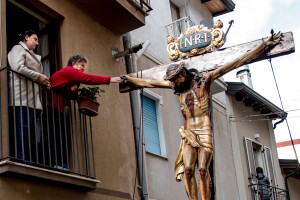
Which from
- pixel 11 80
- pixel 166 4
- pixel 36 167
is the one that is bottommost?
pixel 36 167

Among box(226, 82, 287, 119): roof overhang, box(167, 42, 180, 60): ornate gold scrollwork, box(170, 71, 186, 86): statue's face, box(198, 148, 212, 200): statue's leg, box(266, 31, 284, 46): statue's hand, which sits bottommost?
box(198, 148, 212, 200): statue's leg

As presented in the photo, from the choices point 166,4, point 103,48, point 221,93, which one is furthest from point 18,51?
point 221,93

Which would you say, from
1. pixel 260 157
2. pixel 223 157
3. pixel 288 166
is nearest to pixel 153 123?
pixel 223 157

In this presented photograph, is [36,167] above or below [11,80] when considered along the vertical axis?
below

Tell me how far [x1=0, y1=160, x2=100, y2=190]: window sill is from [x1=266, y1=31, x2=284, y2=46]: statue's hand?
3122 mm

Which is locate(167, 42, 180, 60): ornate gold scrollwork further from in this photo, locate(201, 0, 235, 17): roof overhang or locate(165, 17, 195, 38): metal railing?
locate(201, 0, 235, 17): roof overhang

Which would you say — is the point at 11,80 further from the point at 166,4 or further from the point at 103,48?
the point at 166,4

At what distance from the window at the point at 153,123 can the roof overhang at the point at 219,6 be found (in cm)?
640

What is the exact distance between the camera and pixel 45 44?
873 centimetres

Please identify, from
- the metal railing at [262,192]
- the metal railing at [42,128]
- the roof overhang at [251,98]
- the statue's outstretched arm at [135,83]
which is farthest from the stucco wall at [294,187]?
the statue's outstretched arm at [135,83]

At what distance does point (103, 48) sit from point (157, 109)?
263 centimetres

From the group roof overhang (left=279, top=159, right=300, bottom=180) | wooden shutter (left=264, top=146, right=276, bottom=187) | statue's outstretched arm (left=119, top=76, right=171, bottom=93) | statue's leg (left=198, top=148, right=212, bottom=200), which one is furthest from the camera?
roof overhang (left=279, top=159, right=300, bottom=180)

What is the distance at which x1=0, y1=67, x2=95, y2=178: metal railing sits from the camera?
6.79m

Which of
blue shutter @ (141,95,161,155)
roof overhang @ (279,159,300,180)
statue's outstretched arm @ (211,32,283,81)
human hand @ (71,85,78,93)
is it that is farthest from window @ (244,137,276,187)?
human hand @ (71,85,78,93)
